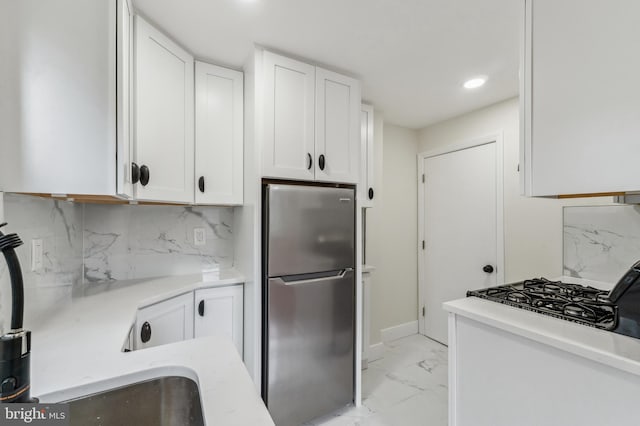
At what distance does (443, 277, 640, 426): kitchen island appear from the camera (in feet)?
2.83

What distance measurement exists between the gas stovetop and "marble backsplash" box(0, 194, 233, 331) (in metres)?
1.83

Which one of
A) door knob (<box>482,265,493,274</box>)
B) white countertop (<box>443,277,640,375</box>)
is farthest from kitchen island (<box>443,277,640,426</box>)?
door knob (<box>482,265,493,274</box>)

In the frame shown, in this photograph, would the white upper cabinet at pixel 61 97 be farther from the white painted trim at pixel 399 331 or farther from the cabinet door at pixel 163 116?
the white painted trim at pixel 399 331

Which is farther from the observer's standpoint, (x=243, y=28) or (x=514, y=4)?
(x=243, y=28)

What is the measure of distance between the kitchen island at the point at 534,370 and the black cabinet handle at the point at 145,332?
4.93ft

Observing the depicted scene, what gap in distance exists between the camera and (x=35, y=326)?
109 centimetres

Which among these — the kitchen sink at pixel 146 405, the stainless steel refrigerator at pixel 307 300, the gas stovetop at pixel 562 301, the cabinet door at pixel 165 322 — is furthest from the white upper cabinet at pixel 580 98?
the cabinet door at pixel 165 322

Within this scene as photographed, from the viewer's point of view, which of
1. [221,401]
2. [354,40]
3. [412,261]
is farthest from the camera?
[412,261]

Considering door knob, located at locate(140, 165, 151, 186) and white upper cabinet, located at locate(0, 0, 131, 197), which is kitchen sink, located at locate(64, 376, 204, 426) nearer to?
white upper cabinet, located at locate(0, 0, 131, 197)

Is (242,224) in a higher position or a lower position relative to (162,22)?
lower

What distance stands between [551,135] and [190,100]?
188 cm

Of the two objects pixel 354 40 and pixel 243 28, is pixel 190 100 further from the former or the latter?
pixel 354 40

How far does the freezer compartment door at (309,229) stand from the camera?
1670 mm

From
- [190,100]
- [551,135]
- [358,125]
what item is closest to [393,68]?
[358,125]
